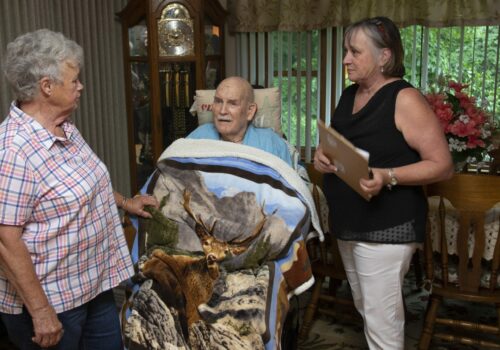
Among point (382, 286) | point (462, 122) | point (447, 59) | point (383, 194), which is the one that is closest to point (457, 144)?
point (462, 122)

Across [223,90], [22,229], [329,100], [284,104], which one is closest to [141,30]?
[284,104]

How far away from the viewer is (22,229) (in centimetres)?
135

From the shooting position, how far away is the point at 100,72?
3.78m

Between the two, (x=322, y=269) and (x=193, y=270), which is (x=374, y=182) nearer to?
(x=193, y=270)

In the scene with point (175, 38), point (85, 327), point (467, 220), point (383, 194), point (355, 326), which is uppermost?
point (175, 38)

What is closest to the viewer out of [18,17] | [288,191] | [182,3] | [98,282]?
[98,282]

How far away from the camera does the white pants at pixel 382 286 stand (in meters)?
1.73

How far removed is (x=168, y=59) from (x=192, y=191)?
192 centimetres

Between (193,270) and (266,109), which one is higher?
(266,109)

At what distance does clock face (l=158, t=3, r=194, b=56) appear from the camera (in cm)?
358

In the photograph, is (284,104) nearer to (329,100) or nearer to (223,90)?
(329,100)

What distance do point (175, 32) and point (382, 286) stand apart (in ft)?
8.09

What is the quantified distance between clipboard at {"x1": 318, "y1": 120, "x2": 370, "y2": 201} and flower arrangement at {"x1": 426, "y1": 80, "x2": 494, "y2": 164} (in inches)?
27.8

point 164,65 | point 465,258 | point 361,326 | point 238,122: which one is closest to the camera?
point 465,258
